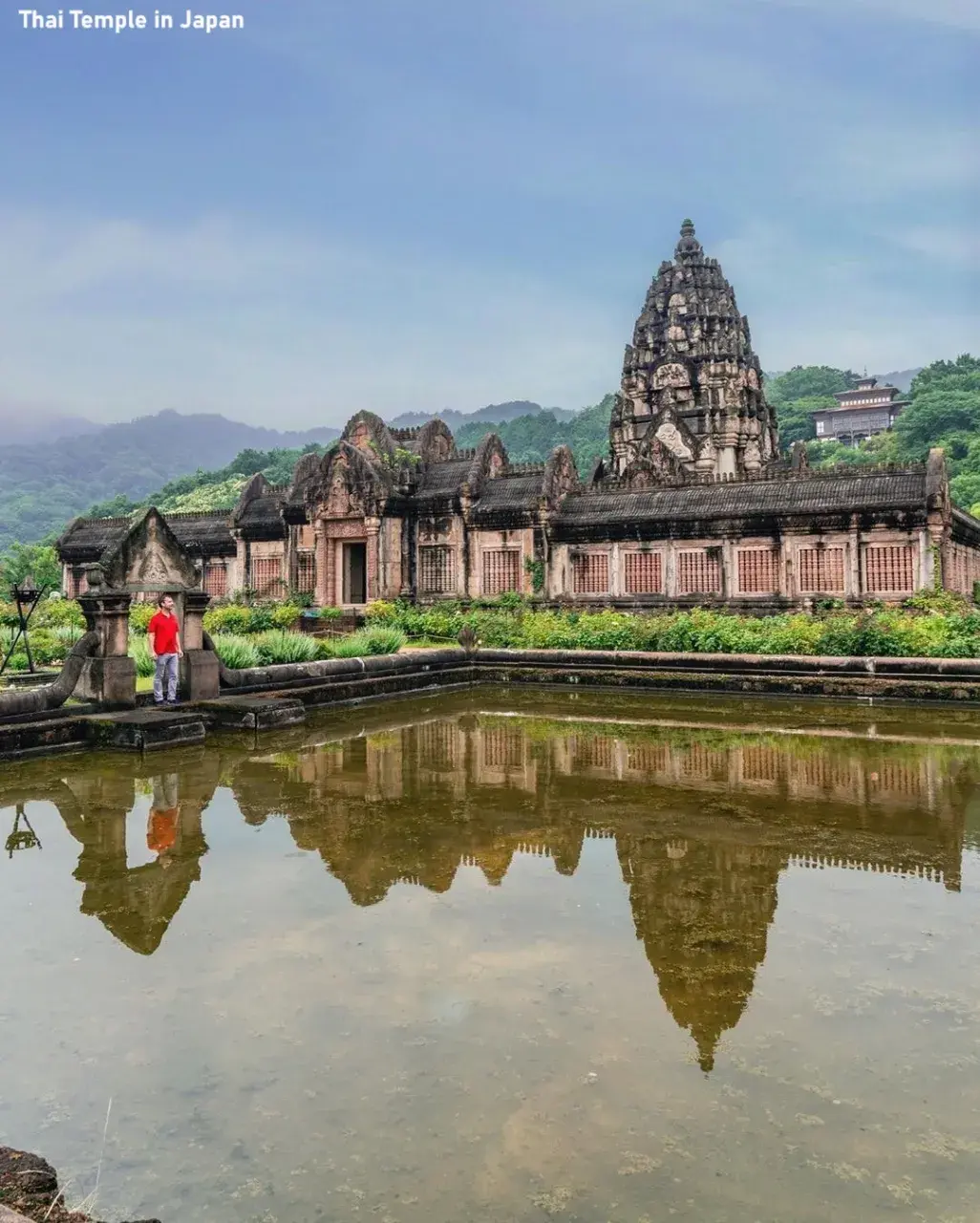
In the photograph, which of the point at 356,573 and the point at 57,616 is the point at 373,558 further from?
the point at 57,616

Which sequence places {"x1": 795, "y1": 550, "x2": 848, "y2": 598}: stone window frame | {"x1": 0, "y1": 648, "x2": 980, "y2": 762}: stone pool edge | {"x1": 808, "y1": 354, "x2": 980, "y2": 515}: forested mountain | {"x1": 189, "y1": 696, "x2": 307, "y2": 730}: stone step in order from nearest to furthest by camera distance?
{"x1": 0, "y1": 648, "x2": 980, "y2": 762}: stone pool edge
{"x1": 189, "y1": 696, "x2": 307, "y2": 730}: stone step
{"x1": 795, "y1": 550, "x2": 848, "y2": 598}: stone window frame
{"x1": 808, "y1": 354, "x2": 980, "y2": 515}: forested mountain

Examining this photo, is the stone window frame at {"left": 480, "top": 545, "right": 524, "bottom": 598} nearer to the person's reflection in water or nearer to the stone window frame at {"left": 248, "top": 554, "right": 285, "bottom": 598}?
the stone window frame at {"left": 248, "top": 554, "right": 285, "bottom": 598}

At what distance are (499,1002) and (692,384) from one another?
1522 inches

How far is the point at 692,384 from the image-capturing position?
131 ft

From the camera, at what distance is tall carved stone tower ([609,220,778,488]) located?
38062mm

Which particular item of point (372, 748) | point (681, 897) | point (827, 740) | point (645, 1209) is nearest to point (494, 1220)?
point (645, 1209)

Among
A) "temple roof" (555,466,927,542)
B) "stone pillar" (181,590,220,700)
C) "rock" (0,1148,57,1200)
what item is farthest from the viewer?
"temple roof" (555,466,927,542)

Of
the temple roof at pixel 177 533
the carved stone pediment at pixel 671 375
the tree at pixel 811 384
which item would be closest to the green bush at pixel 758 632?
the temple roof at pixel 177 533

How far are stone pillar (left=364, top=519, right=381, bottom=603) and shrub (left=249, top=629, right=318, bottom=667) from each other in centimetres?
1107

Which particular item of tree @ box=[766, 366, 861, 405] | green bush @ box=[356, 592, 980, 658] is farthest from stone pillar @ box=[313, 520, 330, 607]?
tree @ box=[766, 366, 861, 405]

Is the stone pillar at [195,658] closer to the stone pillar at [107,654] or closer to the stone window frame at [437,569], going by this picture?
the stone pillar at [107,654]

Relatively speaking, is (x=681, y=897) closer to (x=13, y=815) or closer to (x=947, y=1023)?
(x=947, y=1023)

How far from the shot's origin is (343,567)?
29.2 metres

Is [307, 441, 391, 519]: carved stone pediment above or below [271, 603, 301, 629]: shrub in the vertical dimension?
above
